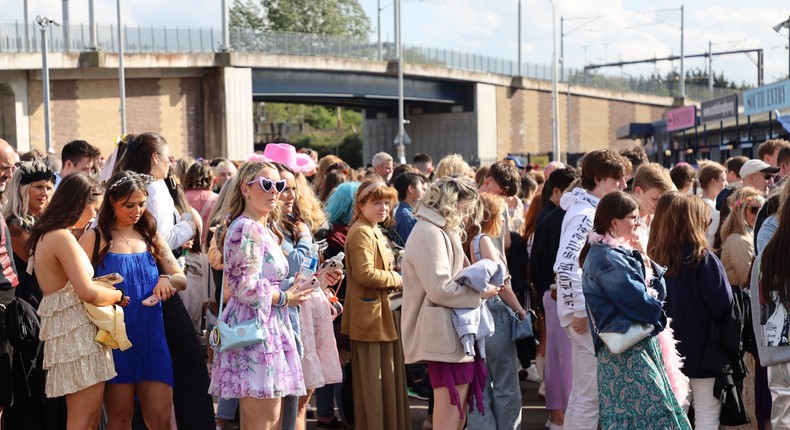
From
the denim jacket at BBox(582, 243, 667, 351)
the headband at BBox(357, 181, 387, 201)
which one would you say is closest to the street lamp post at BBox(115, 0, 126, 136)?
the headband at BBox(357, 181, 387, 201)

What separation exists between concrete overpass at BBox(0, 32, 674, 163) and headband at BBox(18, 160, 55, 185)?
91.9 ft

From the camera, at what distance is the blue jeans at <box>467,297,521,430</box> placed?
6.88 m

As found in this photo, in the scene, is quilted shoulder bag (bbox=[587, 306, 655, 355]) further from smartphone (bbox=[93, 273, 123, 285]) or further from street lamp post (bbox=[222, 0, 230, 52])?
street lamp post (bbox=[222, 0, 230, 52])

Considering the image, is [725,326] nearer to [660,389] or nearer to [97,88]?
[660,389]

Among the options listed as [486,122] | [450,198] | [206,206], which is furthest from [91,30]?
[450,198]

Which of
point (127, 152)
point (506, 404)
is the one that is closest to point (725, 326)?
point (506, 404)

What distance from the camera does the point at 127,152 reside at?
22.1 ft

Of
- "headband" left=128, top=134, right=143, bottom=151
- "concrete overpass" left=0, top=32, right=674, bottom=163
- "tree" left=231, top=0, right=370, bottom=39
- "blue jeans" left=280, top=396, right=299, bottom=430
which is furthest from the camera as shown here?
"tree" left=231, top=0, right=370, bottom=39

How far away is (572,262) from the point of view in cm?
636

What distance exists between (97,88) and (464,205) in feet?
106

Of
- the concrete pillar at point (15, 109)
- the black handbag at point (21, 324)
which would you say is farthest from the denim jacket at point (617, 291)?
the concrete pillar at point (15, 109)

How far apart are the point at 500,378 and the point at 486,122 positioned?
47264 millimetres

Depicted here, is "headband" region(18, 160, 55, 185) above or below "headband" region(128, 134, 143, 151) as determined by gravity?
below

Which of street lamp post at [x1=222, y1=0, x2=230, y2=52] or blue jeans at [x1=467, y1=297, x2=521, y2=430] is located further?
street lamp post at [x1=222, y1=0, x2=230, y2=52]
